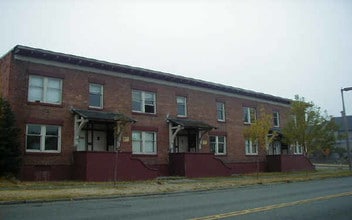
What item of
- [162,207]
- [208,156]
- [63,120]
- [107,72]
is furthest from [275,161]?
[162,207]

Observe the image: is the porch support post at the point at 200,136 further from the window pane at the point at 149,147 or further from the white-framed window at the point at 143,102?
the white-framed window at the point at 143,102

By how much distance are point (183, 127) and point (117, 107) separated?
491 cm

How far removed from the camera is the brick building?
77.0 feet

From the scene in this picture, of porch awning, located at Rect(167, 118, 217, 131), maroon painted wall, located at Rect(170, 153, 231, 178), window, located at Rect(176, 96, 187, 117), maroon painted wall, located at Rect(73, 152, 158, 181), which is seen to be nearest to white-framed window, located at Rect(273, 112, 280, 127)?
porch awning, located at Rect(167, 118, 217, 131)

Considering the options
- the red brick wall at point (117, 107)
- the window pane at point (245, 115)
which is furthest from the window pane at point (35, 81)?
the window pane at point (245, 115)

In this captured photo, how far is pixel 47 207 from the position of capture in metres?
13.1

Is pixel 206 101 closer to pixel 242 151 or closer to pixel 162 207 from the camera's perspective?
pixel 242 151

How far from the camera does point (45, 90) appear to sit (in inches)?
958

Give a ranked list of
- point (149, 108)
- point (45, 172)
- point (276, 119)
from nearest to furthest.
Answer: point (45, 172) → point (149, 108) → point (276, 119)

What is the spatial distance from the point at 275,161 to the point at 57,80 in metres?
21.6

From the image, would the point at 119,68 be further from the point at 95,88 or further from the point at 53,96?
the point at 53,96

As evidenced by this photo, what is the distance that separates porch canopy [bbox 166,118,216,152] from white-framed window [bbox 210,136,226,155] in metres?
2.37

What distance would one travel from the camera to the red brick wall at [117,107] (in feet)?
76.6

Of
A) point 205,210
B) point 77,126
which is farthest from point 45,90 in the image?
point 205,210
